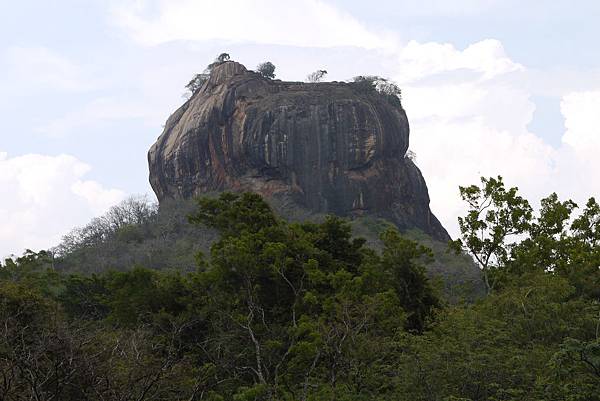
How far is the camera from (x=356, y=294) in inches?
695

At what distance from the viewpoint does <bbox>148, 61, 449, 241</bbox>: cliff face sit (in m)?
60.6

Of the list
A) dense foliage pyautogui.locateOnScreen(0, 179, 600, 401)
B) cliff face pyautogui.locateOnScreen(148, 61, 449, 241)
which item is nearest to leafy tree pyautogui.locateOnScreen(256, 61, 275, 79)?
cliff face pyautogui.locateOnScreen(148, 61, 449, 241)

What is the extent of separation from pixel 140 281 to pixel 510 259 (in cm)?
1120

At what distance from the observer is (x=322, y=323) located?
16.1 m

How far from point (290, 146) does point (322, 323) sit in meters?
44.8

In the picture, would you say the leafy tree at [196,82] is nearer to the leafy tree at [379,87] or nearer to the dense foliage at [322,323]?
the leafy tree at [379,87]

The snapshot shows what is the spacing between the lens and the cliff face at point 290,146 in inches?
2384

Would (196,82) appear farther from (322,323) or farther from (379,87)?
(322,323)

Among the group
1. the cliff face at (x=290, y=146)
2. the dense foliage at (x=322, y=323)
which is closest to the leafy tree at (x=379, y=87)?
the cliff face at (x=290, y=146)

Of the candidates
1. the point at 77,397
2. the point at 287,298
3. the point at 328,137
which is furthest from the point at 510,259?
the point at 328,137

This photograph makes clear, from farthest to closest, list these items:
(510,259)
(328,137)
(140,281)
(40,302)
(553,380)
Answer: (328,137) < (510,259) < (140,281) < (40,302) < (553,380)

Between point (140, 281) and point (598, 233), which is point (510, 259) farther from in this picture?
point (140, 281)

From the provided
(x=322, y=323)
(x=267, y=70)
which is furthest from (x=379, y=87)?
(x=322, y=323)

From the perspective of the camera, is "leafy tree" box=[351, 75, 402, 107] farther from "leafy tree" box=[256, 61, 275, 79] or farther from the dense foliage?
the dense foliage
